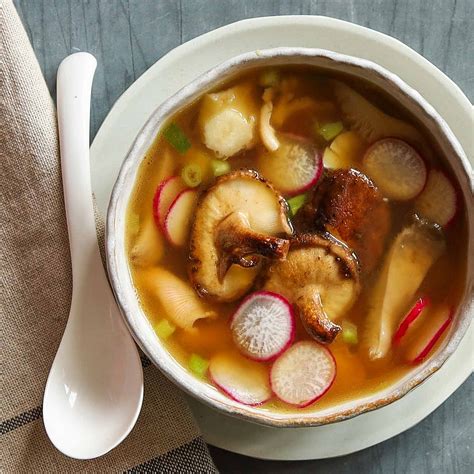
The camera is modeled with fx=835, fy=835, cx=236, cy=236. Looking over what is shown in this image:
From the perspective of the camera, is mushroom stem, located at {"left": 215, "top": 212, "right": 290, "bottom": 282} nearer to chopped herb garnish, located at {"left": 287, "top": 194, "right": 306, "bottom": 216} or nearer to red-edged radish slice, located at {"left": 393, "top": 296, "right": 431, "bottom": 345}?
chopped herb garnish, located at {"left": 287, "top": 194, "right": 306, "bottom": 216}

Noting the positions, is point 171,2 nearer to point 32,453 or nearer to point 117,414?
point 117,414

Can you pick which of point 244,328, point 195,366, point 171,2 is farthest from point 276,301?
point 171,2

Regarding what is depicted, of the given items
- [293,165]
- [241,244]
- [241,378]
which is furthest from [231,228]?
[241,378]

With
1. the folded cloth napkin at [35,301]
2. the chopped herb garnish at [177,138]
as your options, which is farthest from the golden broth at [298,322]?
the folded cloth napkin at [35,301]

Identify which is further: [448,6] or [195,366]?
[448,6]

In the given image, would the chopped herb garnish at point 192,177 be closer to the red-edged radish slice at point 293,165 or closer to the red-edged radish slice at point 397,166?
the red-edged radish slice at point 293,165

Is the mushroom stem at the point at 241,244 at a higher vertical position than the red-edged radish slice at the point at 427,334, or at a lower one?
higher
